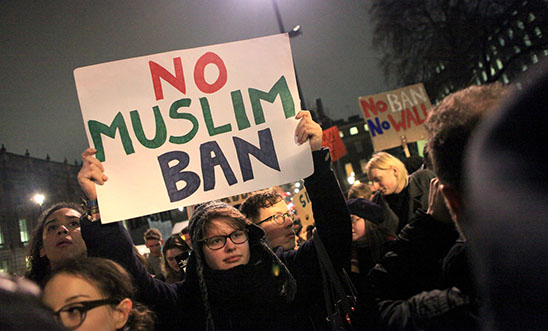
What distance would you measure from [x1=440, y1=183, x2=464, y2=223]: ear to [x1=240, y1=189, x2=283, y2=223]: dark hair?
1846 mm

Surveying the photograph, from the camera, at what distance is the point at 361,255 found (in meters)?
3.24

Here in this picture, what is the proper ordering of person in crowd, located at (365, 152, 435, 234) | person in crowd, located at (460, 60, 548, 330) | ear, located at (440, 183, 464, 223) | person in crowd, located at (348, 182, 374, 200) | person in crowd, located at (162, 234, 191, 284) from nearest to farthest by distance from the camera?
person in crowd, located at (460, 60, 548, 330) → ear, located at (440, 183, 464, 223) → person in crowd, located at (162, 234, 191, 284) → person in crowd, located at (365, 152, 435, 234) → person in crowd, located at (348, 182, 374, 200)

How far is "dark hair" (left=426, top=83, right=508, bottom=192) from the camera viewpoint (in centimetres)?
112

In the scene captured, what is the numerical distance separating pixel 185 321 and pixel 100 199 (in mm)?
796

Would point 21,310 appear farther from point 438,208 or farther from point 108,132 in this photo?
point 108,132

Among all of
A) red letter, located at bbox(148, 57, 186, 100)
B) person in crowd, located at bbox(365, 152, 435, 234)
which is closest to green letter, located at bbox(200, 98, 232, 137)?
red letter, located at bbox(148, 57, 186, 100)

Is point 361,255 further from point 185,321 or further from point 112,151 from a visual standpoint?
point 112,151

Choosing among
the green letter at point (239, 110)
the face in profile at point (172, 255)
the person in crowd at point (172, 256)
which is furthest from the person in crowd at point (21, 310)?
the face in profile at point (172, 255)

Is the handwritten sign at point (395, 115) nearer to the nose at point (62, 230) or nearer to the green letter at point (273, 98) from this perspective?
the green letter at point (273, 98)

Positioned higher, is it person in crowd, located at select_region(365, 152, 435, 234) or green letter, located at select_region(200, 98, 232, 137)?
green letter, located at select_region(200, 98, 232, 137)

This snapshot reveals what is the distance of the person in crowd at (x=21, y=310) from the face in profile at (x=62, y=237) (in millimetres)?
1898

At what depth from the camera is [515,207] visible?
2.15 feet

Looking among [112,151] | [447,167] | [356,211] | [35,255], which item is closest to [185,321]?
[112,151]

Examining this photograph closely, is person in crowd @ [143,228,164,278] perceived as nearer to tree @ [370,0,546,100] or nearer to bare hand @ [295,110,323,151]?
bare hand @ [295,110,323,151]
